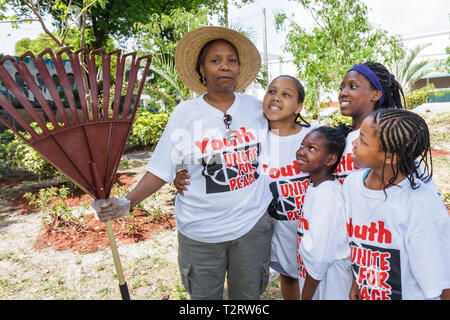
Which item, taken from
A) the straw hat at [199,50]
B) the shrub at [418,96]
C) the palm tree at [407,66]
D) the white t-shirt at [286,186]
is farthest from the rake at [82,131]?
the shrub at [418,96]

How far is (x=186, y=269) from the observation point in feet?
5.63

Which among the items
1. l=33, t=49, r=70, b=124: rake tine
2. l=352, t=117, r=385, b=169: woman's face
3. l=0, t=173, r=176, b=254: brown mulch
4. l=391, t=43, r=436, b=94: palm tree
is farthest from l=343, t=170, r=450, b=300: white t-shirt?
l=391, t=43, r=436, b=94: palm tree

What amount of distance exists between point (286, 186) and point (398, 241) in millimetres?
664

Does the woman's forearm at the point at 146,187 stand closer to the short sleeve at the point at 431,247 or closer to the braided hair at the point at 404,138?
the braided hair at the point at 404,138

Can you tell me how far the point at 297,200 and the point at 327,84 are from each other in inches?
164

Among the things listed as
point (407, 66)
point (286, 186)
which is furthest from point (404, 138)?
point (407, 66)

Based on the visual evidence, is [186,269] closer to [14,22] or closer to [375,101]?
[375,101]

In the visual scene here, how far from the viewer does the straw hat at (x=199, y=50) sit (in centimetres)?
180

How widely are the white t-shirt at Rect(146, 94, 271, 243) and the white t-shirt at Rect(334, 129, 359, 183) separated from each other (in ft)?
1.56

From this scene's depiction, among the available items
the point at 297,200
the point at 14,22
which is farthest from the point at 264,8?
the point at 297,200

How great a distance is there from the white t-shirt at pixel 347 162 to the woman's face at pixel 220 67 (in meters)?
0.70

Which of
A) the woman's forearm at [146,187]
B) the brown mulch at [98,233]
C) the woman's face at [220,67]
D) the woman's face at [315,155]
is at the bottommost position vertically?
the brown mulch at [98,233]

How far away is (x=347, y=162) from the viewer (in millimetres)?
1612

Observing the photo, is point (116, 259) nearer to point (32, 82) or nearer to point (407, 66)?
point (32, 82)
